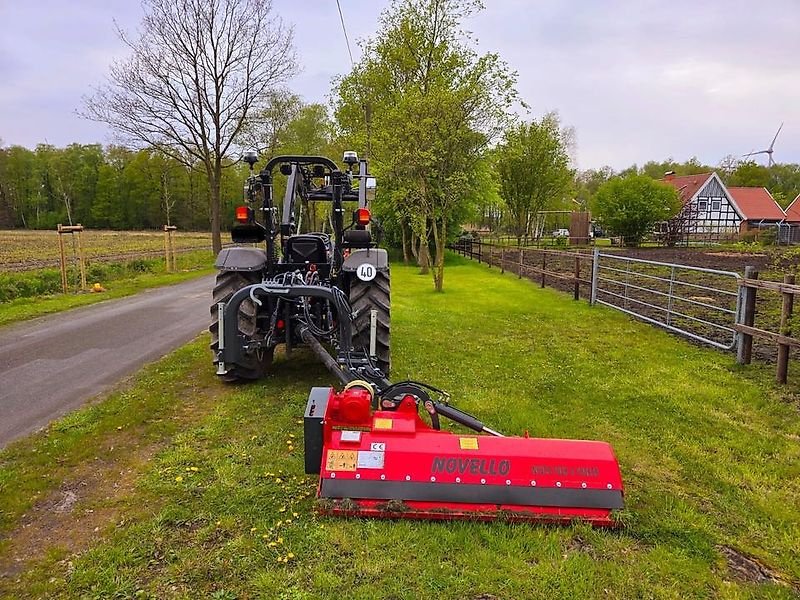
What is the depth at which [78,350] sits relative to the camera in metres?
7.35

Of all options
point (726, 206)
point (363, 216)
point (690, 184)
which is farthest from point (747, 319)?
point (726, 206)

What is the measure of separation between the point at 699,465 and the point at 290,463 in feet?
9.10

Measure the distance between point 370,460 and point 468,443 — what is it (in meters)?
0.55

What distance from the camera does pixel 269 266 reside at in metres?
5.86

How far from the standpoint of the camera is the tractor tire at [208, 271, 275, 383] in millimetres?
5223

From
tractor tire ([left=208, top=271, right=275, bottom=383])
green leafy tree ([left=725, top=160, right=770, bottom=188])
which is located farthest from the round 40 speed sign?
green leafy tree ([left=725, top=160, right=770, bottom=188])

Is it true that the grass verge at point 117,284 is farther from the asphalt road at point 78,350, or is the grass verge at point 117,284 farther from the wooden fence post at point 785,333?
the wooden fence post at point 785,333

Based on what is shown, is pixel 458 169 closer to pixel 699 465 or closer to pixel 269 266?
pixel 269 266

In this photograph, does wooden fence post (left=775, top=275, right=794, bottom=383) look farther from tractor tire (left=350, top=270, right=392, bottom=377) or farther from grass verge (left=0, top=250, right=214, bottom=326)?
grass verge (left=0, top=250, right=214, bottom=326)

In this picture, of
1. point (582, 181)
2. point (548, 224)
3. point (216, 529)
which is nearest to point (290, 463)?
point (216, 529)

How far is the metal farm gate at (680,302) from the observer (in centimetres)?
763

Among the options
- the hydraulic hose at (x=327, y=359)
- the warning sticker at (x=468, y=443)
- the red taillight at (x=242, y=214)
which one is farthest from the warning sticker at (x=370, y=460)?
the red taillight at (x=242, y=214)

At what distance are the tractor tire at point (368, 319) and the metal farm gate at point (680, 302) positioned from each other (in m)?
4.00

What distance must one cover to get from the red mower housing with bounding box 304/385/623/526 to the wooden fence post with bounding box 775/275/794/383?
12.3 feet
